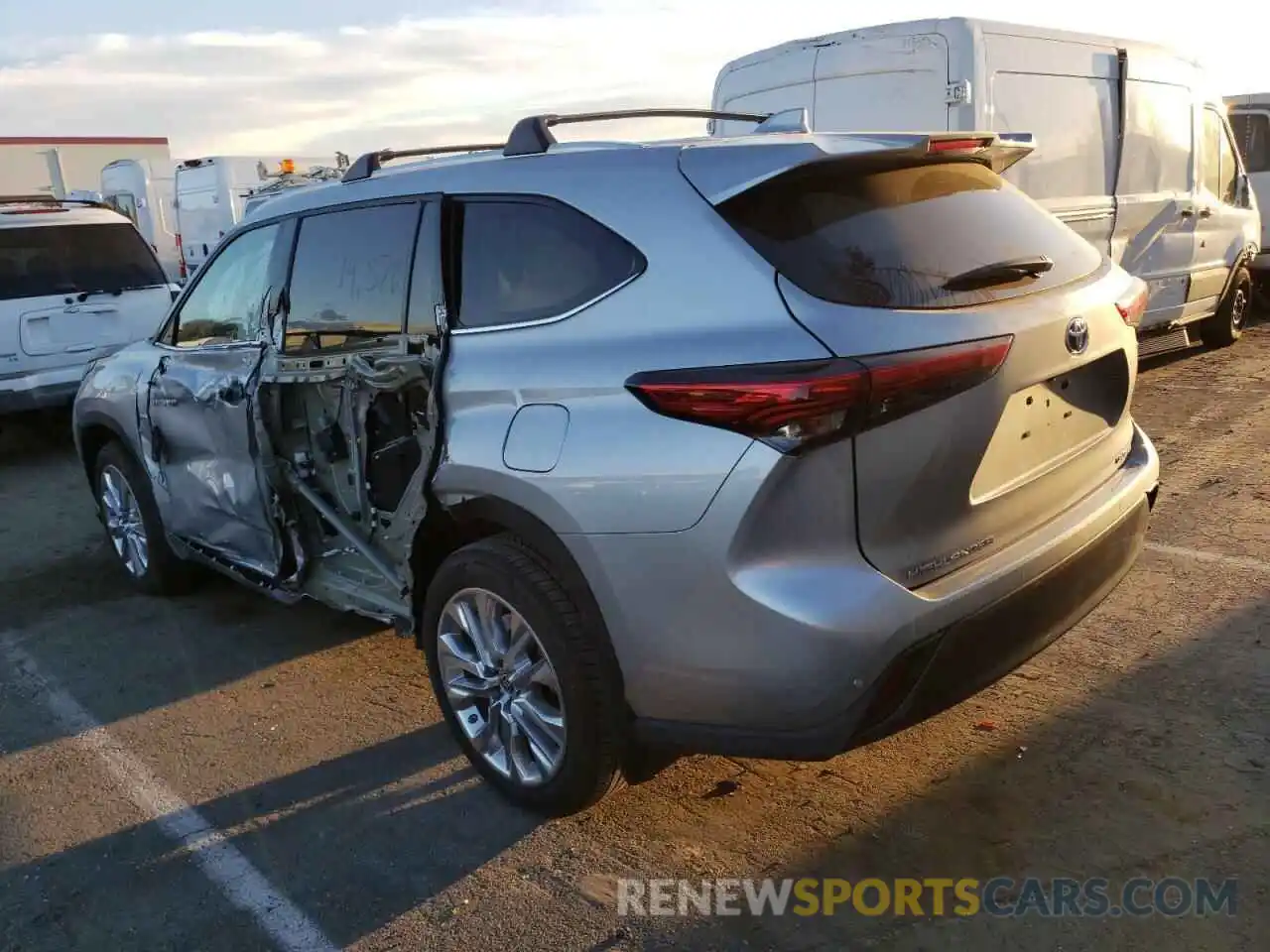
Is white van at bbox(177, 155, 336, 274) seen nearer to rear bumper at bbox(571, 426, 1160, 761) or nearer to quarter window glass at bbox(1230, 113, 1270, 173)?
quarter window glass at bbox(1230, 113, 1270, 173)

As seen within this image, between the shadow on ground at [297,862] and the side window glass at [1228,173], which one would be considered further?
the side window glass at [1228,173]

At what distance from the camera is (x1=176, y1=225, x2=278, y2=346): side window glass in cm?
415

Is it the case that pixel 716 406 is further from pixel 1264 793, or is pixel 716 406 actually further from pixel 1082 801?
pixel 1264 793

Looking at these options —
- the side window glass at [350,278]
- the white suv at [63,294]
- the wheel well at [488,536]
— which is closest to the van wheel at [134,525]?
the side window glass at [350,278]

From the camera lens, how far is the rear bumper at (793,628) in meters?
2.45

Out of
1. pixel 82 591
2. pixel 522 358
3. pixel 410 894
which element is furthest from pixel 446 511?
pixel 82 591

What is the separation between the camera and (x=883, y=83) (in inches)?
291

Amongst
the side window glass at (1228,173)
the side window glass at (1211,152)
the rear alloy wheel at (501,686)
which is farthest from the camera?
the side window glass at (1228,173)

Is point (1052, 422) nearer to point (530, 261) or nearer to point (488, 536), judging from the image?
point (530, 261)

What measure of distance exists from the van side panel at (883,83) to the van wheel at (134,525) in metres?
4.61

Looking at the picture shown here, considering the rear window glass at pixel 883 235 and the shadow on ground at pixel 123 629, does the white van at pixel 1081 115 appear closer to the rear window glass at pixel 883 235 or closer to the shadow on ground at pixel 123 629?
the shadow on ground at pixel 123 629

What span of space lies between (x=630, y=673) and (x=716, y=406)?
745 mm

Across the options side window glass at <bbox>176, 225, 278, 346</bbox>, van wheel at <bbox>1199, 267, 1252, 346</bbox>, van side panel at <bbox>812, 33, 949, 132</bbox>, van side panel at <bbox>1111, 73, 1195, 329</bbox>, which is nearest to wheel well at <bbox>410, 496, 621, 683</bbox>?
side window glass at <bbox>176, 225, 278, 346</bbox>

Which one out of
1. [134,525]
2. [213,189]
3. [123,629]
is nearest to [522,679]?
[123,629]
